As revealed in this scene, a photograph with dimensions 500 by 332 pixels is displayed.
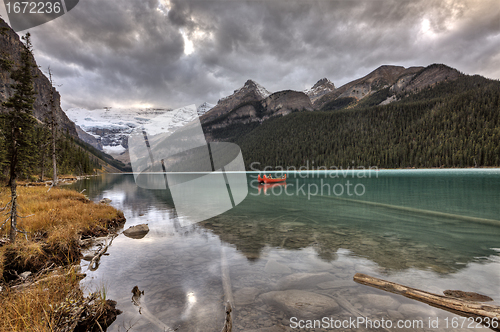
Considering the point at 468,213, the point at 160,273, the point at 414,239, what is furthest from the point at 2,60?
the point at 468,213

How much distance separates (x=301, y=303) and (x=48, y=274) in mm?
7348

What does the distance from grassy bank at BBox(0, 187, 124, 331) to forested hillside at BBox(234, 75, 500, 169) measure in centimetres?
16018

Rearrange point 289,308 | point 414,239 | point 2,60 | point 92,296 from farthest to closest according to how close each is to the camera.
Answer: point 414,239, point 2,60, point 289,308, point 92,296

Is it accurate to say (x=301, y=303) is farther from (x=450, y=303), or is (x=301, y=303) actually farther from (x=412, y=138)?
(x=412, y=138)

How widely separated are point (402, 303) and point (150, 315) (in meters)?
7.03

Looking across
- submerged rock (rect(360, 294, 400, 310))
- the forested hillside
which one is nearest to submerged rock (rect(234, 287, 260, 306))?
submerged rock (rect(360, 294, 400, 310))

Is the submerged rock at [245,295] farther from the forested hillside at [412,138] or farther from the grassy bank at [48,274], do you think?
the forested hillside at [412,138]

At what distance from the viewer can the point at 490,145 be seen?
112 metres

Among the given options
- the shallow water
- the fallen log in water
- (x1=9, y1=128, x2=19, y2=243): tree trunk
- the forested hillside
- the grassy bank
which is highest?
the forested hillside

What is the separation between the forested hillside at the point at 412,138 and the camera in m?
124

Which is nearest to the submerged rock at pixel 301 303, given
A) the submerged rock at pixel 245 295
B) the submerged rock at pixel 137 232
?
the submerged rock at pixel 245 295

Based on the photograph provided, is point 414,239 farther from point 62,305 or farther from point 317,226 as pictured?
point 62,305

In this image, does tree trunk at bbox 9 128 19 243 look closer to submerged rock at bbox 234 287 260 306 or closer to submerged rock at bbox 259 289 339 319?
submerged rock at bbox 234 287 260 306

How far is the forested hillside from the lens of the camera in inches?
4879
